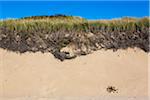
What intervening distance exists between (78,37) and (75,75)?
110 cm

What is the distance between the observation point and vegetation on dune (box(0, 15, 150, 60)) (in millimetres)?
12477

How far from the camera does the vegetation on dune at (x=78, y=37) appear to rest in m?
12.5

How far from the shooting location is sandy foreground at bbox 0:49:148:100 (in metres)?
11.5

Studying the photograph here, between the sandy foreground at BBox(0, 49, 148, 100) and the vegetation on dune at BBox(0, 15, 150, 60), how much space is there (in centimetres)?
18

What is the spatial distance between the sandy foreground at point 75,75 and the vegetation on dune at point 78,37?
0.61 ft

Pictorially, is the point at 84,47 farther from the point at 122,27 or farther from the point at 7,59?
the point at 7,59

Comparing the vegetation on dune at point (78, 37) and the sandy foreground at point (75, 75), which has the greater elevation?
the vegetation on dune at point (78, 37)

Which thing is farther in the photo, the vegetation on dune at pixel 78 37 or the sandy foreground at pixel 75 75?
the vegetation on dune at pixel 78 37

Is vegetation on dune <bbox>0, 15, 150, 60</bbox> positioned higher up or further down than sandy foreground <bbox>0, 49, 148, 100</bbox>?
higher up

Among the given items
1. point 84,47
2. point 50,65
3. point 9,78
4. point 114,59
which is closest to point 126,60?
point 114,59

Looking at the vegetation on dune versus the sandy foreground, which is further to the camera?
the vegetation on dune

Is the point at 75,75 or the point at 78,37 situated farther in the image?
the point at 78,37

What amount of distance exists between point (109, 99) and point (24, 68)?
8.99ft

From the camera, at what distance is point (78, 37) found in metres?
12.5
